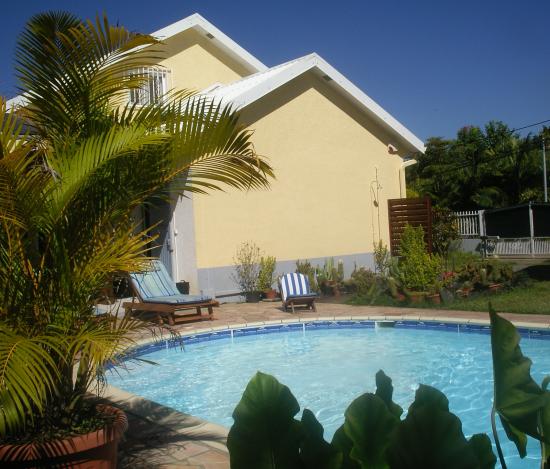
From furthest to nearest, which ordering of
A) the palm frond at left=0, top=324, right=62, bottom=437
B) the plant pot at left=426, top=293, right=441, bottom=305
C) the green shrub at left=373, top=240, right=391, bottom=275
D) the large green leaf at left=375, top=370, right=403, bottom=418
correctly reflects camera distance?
1. the green shrub at left=373, top=240, right=391, bottom=275
2. the plant pot at left=426, top=293, right=441, bottom=305
3. the palm frond at left=0, top=324, right=62, bottom=437
4. the large green leaf at left=375, top=370, right=403, bottom=418

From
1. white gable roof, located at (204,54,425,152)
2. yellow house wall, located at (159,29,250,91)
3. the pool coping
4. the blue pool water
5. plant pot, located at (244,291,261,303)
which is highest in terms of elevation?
yellow house wall, located at (159,29,250,91)

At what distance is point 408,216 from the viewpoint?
61.3 feet

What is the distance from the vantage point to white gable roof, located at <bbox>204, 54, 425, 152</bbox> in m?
15.9

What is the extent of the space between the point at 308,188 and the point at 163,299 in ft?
21.1

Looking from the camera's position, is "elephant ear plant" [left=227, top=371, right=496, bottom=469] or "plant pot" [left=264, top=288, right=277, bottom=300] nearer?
"elephant ear plant" [left=227, top=371, right=496, bottom=469]

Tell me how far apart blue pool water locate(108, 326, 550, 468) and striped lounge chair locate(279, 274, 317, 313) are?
1.07 meters

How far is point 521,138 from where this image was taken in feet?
142

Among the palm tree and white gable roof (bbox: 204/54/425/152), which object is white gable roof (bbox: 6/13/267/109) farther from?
the palm tree

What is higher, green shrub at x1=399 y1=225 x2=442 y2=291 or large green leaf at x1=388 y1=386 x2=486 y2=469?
green shrub at x1=399 y1=225 x2=442 y2=291

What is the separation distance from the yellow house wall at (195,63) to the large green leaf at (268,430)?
18303 millimetres

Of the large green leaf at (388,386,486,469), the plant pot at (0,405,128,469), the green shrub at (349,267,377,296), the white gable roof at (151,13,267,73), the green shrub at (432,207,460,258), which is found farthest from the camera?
the white gable roof at (151,13,267,73)

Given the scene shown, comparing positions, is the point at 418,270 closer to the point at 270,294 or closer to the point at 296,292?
the point at 296,292

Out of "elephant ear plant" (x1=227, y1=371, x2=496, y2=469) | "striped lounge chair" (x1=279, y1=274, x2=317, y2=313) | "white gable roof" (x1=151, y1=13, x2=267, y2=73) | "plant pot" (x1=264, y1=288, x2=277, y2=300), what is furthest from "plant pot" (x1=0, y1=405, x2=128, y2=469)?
"white gable roof" (x1=151, y1=13, x2=267, y2=73)

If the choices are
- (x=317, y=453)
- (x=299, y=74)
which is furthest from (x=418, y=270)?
(x=317, y=453)
